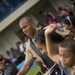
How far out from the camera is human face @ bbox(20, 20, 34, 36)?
12.9ft

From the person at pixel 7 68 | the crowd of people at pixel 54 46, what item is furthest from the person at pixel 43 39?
the person at pixel 7 68

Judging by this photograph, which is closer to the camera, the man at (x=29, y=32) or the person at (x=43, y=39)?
the person at (x=43, y=39)

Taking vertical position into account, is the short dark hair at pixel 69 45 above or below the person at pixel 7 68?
above

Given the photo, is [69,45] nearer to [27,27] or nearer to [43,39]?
[43,39]

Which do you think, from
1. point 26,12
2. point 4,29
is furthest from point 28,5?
point 4,29

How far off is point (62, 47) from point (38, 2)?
17382 millimetres

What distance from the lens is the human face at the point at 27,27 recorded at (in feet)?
12.9

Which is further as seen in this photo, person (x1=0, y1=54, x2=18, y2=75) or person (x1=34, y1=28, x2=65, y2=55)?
person (x1=0, y1=54, x2=18, y2=75)

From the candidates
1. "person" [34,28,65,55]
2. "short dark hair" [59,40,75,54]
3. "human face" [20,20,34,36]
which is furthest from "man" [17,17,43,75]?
"short dark hair" [59,40,75,54]

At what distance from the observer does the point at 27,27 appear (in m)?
3.98

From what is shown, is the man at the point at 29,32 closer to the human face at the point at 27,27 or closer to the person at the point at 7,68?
the human face at the point at 27,27

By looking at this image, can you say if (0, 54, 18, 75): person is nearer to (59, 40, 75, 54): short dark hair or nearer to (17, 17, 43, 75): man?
(17, 17, 43, 75): man

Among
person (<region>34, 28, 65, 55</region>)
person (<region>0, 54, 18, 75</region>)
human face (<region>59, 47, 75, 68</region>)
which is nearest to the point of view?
human face (<region>59, 47, 75, 68</region>)

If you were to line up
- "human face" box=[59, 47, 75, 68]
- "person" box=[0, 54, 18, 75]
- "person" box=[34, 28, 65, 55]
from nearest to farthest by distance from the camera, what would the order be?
"human face" box=[59, 47, 75, 68] → "person" box=[34, 28, 65, 55] → "person" box=[0, 54, 18, 75]
